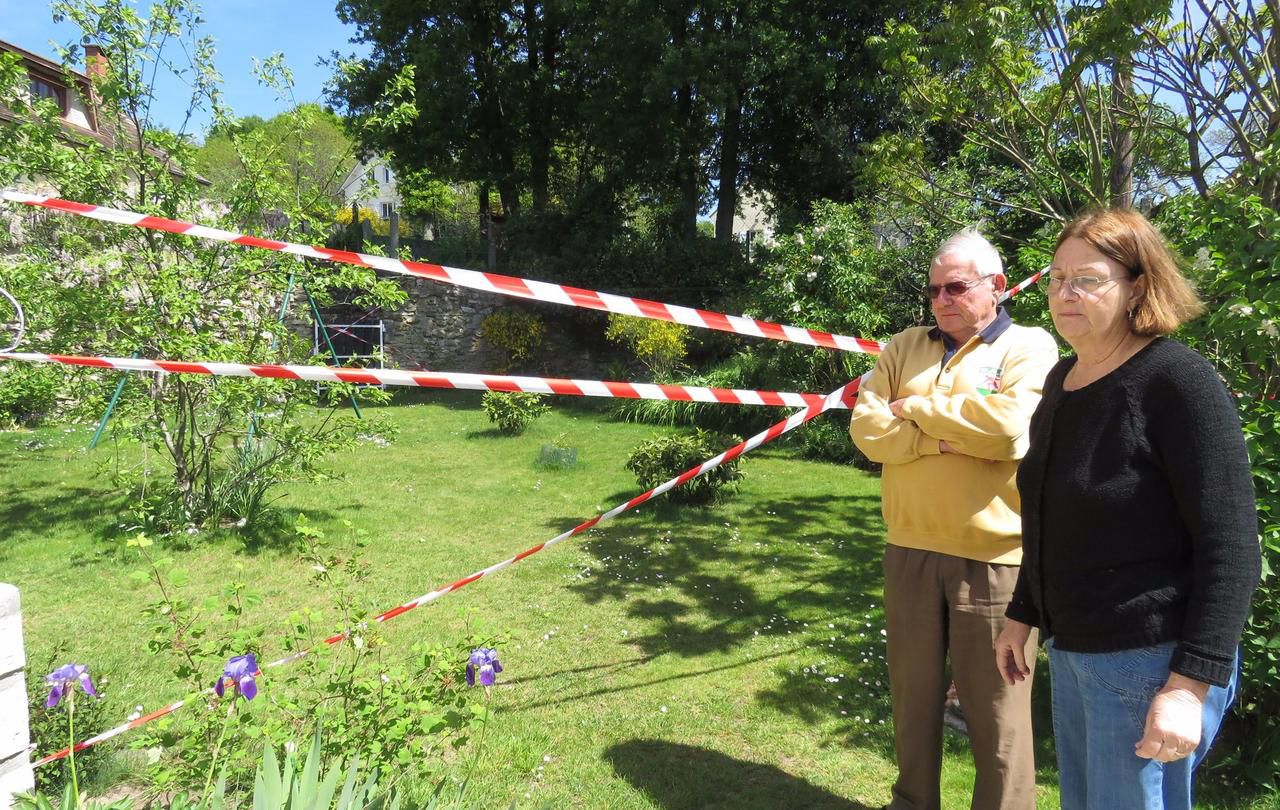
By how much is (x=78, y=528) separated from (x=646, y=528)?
464 centimetres

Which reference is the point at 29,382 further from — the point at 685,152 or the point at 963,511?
the point at 685,152

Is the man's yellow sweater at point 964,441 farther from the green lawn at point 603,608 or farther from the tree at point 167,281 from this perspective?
the tree at point 167,281

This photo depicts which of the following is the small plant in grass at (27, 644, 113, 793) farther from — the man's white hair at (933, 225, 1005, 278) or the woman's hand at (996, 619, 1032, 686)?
the man's white hair at (933, 225, 1005, 278)

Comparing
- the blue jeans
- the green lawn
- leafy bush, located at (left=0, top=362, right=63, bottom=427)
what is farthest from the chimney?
the blue jeans

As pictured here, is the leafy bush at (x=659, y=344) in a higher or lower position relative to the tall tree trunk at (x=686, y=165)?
lower

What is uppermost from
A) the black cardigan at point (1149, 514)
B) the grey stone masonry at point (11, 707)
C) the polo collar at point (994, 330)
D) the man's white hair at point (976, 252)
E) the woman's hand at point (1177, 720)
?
the man's white hair at point (976, 252)

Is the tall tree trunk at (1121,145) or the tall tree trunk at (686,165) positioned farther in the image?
the tall tree trunk at (686,165)

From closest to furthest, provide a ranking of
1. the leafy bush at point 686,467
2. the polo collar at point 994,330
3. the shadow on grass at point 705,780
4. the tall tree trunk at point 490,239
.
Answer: the polo collar at point 994,330 → the shadow on grass at point 705,780 → the leafy bush at point 686,467 → the tall tree trunk at point 490,239

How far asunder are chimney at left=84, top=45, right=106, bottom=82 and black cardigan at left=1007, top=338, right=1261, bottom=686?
6.64 meters

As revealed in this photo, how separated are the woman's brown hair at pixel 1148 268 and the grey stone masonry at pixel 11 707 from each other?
2760 mm

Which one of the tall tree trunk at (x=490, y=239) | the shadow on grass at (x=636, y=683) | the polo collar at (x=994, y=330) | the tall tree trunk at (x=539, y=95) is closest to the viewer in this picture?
the polo collar at (x=994, y=330)

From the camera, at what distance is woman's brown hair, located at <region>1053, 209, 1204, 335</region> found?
1.54m

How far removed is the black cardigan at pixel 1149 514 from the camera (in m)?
1.38

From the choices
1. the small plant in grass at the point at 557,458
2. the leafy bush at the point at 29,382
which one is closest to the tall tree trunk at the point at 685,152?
the small plant in grass at the point at 557,458
